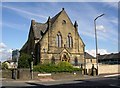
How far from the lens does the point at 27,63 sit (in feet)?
155

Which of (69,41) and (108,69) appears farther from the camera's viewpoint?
(69,41)

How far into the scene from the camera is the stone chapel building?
2202 inches

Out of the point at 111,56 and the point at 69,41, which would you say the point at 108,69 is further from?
the point at 111,56

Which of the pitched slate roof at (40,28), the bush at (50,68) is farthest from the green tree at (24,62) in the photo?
the pitched slate roof at (40,28)

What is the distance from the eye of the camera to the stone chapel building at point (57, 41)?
55938 millimetres

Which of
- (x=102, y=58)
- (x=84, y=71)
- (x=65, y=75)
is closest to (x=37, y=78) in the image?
(x=65, y=75)

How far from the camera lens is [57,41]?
189ft

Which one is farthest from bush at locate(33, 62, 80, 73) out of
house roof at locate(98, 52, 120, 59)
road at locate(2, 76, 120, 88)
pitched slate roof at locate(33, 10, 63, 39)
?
house roof at locate(98, 52, 120, 59)

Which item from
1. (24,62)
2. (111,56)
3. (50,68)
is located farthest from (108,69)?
(111,56)

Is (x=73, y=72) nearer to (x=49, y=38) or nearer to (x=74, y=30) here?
(x=49, y=38)

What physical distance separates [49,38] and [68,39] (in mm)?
5276

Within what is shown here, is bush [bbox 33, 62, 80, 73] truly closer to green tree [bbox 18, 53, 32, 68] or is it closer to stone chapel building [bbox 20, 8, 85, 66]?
green tree [bbox 18, 53, 32, 68]

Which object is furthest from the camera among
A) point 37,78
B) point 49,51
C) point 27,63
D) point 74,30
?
point 74,30

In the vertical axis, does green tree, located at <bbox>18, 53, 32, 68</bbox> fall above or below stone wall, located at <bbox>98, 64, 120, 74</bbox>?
above
